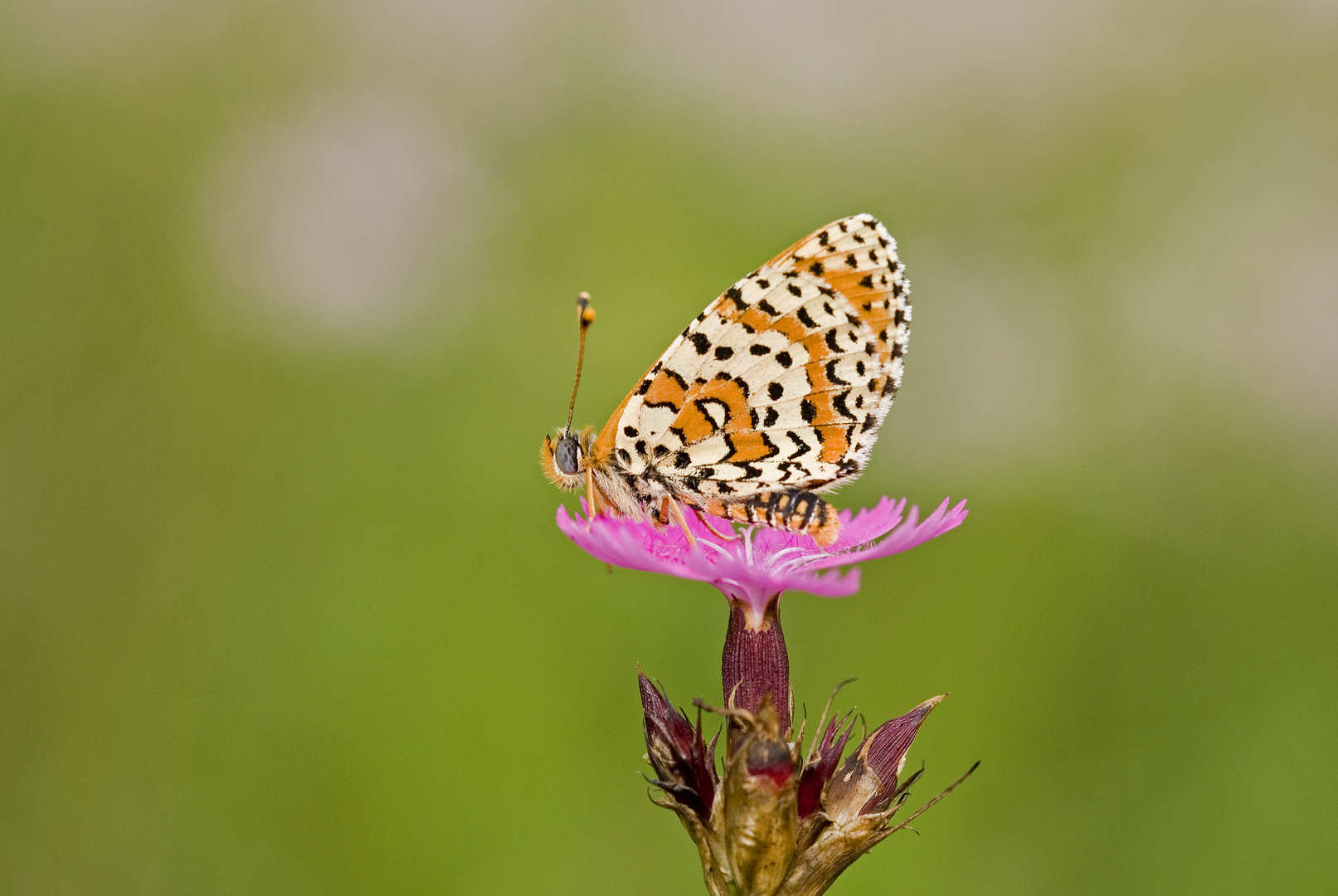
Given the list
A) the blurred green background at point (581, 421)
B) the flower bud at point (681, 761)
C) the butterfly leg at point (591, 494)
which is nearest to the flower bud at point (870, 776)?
the flower bud at point (681, 761)

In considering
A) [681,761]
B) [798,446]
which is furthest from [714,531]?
[681,761]

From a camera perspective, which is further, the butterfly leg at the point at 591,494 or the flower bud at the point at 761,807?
the butterfly leg at the point at 591,494

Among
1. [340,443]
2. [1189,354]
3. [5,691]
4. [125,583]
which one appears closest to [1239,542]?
[1189,354]

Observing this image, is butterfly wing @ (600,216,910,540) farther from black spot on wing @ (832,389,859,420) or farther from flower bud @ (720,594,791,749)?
flower bud @ (720,594,791,749)

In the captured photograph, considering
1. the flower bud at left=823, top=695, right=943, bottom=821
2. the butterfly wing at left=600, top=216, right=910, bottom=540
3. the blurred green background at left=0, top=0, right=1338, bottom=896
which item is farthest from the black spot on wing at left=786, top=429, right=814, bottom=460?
the blurred green background at left=0, top=0, right=1338, bottom=896

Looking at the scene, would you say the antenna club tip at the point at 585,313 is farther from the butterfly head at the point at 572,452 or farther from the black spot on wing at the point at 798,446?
the black spot on wing at the point at 798,446

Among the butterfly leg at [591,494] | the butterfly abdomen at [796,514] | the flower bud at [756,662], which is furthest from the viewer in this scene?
the butterfly leg at [591,494]

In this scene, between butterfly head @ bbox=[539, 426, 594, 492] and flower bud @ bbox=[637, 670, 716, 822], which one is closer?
flower bud @ bbox=[637, 670, 716, 822]
